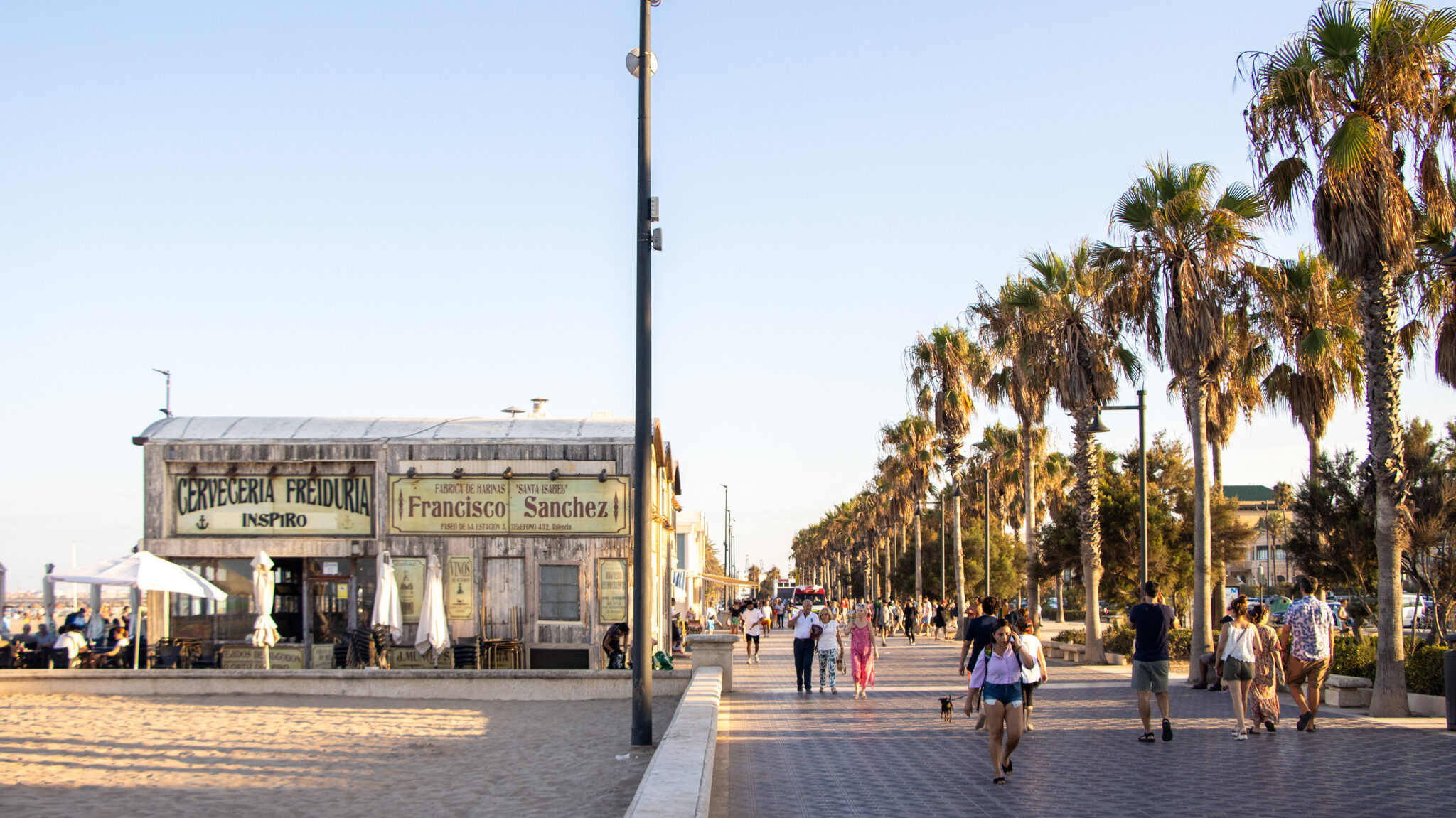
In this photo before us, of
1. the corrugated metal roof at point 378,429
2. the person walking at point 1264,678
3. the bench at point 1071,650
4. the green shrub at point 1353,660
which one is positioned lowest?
the bench at point 1071,650

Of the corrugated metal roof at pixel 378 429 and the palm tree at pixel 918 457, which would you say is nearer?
the corrugated metal roof at pixel 378 429

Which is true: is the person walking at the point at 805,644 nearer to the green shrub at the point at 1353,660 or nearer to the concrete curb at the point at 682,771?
the concrete curb at the point at 682,771

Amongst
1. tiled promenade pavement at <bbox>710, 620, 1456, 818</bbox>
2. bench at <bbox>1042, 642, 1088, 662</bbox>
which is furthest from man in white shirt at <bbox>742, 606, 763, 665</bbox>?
tiled promenade pavement at <bbox>710, 620, 1456, 818</bbox>

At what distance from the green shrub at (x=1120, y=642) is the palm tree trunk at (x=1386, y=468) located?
11472mm

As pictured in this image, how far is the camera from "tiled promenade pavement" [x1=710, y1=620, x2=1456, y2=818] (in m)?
8.82

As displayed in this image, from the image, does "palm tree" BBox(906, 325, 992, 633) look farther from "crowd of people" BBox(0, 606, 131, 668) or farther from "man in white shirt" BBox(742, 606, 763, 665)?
"crowd of people" BBox(0, 606, 131, 668)

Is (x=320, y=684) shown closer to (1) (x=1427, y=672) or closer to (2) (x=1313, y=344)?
(1) (x=1427, y=672)

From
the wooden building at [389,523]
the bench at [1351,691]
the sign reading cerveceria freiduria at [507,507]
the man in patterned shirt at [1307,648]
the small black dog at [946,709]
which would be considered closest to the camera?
the man in patterned shirt at [1307,648]

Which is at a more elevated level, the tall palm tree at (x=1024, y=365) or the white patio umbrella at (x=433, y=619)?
the tall palm tree at (x=1024, y=365)

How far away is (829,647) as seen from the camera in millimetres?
19484

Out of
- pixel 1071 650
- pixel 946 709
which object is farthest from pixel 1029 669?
pixel 1071 650

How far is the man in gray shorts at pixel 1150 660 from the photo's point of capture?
1248cm

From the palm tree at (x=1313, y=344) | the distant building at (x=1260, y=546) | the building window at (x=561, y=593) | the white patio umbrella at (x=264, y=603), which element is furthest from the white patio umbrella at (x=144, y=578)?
the distant building at (x=1260, y=546)

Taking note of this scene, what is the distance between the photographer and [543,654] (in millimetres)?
22375
